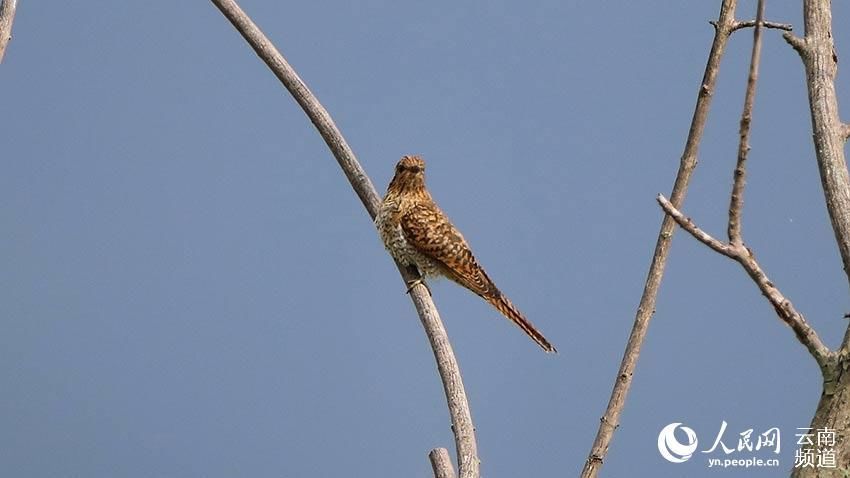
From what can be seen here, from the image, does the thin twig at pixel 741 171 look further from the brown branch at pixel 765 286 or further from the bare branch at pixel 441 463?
the bare branch at pixel 441 463

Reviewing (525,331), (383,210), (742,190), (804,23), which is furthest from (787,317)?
(383,210)

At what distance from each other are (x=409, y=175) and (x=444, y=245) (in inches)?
10.3

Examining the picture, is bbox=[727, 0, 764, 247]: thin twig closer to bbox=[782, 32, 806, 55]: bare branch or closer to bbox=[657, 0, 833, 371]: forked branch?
bbox=[657, 0, 833, 371]: forked branch

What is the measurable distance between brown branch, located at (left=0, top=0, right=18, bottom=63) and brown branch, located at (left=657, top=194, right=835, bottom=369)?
1.59 meters

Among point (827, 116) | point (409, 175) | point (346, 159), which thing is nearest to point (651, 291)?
point (827, 116)

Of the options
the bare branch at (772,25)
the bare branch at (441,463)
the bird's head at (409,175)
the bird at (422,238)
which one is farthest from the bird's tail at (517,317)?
the bare branch at (772,25)

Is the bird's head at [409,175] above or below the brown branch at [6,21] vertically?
above

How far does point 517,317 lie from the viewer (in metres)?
3.48

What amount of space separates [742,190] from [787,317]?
244 mm

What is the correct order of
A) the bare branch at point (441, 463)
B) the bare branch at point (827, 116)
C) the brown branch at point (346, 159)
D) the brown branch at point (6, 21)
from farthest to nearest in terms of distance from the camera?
1. the brown branch at point (6, 21)
2. the brown branch at point (346, 159)
3. the bare branch at point (441, 463)
4. the bare branch at point (827, 116)

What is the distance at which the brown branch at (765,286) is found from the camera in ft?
6.18

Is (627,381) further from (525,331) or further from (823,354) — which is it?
(525,331)

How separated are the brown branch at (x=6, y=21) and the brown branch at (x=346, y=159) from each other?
49cm

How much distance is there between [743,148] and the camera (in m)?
1.90
